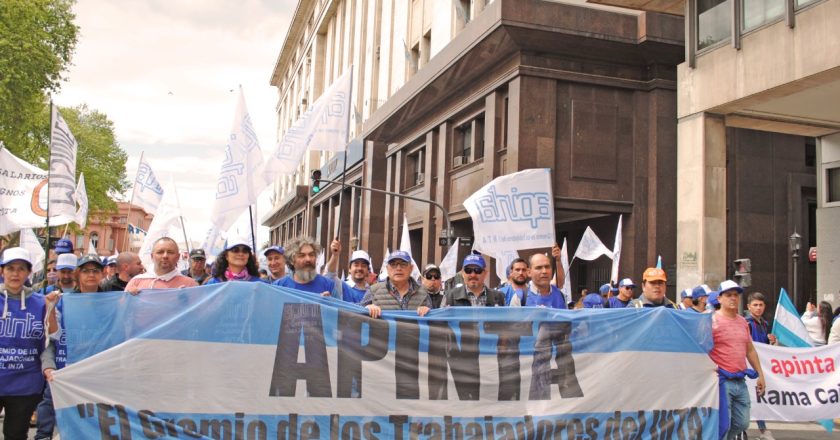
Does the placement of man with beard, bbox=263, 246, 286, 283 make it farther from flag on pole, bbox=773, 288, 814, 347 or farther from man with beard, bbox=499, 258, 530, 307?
flag on pole, bbox=773, 288, 814, 347

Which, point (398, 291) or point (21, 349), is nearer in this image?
point (21, 349)

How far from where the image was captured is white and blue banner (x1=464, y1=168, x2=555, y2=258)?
8.92 meters

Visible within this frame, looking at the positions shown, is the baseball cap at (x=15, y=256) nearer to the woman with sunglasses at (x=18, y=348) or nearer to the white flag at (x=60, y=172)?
the woman with sunglasses at (x=18, y=348)

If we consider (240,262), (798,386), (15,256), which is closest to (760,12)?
(798,386)

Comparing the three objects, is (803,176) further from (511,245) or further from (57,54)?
(57,54)

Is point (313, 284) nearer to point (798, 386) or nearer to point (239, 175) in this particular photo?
point (239, 175)

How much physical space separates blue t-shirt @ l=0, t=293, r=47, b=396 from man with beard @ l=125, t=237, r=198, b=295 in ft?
2.60

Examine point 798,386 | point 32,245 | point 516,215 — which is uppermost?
point 516,215

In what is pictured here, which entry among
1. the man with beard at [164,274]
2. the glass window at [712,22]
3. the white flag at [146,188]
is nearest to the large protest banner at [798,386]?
the man with beard at [164,274]

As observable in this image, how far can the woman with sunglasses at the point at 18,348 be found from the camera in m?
5.18

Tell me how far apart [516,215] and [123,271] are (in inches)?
180

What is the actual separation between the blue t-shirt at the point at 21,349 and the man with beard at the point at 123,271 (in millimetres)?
1912

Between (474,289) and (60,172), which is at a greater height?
(60,172)

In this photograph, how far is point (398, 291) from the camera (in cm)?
638
